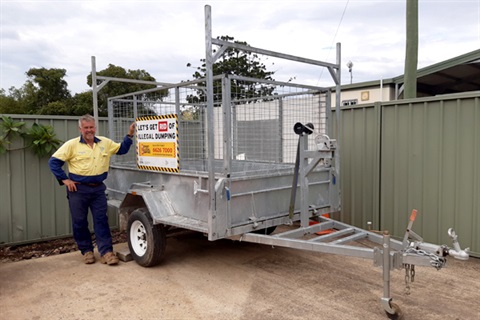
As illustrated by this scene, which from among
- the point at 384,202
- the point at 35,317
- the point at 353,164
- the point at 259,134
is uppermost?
the point at 259,134

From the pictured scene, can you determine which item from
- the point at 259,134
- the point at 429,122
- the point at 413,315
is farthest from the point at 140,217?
the point at 429,122

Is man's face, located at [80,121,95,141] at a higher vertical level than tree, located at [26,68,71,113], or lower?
lower

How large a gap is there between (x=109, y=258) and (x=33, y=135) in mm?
2510

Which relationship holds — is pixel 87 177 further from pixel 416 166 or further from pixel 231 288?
pixel 416 166

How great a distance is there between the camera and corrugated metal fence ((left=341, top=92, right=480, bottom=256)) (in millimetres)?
5293

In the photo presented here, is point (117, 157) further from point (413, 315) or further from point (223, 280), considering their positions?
point (413, 315)

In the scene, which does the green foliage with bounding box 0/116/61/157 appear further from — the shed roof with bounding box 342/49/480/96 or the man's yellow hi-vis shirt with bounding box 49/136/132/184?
the shed roof with bounding box 342/49/480/96

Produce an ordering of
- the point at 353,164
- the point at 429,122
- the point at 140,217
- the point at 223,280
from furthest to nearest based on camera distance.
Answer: the point at 353,164 < the point at 429,122 < the point at 140,217 < the point at 223,280

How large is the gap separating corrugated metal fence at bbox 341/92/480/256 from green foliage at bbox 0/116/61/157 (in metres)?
5.01

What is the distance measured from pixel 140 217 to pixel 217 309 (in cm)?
176

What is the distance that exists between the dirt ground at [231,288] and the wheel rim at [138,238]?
0.90 feet

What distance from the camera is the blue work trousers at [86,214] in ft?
17.4

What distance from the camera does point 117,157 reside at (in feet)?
21.0

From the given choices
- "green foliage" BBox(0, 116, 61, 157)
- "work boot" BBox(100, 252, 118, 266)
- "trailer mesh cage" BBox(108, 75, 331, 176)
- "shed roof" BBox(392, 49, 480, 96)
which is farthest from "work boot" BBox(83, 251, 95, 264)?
"shed roof" BBox(392, 49, 480, 96)
